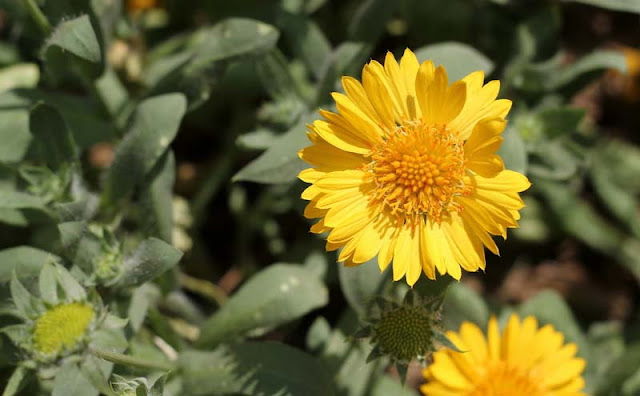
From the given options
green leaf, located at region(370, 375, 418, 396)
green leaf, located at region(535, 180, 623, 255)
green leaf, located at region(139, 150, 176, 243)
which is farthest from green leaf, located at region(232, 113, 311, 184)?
green leaf, located at region(535, 180, 623, 255)

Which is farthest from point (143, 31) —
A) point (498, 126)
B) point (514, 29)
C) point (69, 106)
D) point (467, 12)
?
point (498, 126)

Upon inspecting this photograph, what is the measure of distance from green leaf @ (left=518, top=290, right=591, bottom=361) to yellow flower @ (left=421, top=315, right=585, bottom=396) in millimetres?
354

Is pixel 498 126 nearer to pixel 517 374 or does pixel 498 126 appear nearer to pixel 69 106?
pixel 517 374

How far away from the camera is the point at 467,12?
11.1 feet

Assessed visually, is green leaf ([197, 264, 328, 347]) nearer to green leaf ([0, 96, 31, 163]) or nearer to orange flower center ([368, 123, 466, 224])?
orange flower center ([368, 123, 466, 224])

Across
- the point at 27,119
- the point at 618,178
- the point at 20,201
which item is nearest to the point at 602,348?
the point at 618,178

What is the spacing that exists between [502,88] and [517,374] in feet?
4.38

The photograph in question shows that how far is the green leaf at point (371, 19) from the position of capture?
2.89m

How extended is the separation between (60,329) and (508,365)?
1760 millimetres

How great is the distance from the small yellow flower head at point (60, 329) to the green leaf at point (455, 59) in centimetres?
168

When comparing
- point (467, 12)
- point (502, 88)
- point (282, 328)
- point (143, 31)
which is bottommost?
point (282, 328)

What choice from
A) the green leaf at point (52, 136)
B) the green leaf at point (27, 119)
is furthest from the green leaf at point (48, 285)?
the green leaf at point (27, 119)

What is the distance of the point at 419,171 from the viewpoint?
7.32 ft

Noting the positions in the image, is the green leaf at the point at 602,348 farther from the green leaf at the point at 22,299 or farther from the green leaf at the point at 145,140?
the green leaf at the point at 22,299
